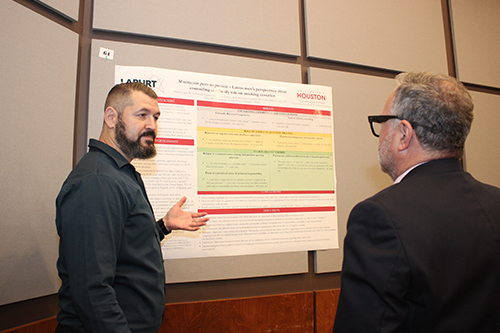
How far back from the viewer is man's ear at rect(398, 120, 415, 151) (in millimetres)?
975

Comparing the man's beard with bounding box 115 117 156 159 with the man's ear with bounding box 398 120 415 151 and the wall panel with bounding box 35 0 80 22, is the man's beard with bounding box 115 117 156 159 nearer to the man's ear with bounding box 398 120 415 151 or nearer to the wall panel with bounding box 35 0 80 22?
the wall panel with bounding box 35 0 80 22

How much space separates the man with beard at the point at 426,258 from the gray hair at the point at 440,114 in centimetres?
7

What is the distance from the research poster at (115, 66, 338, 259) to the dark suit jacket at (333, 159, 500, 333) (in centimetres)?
106

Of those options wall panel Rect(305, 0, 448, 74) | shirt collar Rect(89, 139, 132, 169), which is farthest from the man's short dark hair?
wall panel Rect(305, 0, 448, 74)

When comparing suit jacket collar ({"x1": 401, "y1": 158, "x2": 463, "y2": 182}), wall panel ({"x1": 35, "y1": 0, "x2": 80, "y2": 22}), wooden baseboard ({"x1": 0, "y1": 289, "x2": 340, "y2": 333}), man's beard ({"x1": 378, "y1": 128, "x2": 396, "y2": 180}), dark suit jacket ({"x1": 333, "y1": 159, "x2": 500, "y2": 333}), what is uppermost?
wall panel ({"x1": 35, "y1": 0, "x2": 80, "y2": 22})

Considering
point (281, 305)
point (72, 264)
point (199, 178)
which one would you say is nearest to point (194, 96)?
point (199, 178)

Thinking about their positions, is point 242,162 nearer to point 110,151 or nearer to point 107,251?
point 110,151

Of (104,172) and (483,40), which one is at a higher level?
(483,40)

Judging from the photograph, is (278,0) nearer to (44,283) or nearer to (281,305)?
(281,305)

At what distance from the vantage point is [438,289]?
771mm

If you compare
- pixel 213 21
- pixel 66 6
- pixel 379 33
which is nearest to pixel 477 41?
pixel 379 33

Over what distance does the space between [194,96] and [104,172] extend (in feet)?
2.94

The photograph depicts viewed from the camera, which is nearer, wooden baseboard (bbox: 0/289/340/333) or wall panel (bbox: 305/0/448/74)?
wooden baseboard (bbox: 0/289/340/333)

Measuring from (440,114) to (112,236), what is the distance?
110 cm
